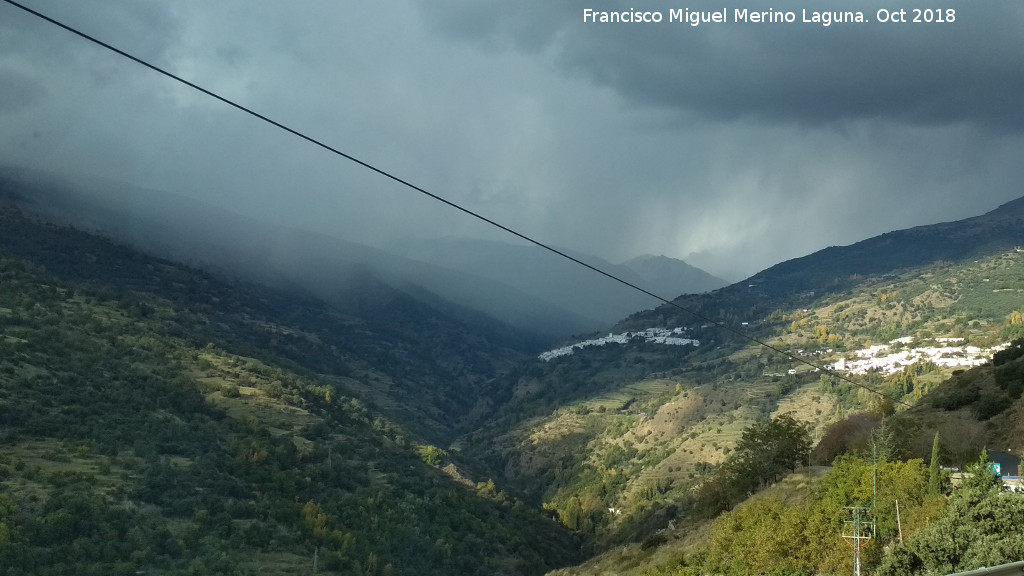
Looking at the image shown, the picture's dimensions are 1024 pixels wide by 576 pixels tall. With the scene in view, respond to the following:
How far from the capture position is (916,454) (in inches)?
1812

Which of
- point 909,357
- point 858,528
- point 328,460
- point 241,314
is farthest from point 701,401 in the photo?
point 858,528

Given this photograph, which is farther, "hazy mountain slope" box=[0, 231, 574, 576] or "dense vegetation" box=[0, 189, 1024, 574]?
"hazy mountain slope" box=[0, 231, 574, 576]

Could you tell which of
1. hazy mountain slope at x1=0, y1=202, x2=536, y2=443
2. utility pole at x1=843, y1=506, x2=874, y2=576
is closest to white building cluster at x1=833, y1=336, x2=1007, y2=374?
hazy mountain slope at x1=0, y1=202, x2=536, y2=443

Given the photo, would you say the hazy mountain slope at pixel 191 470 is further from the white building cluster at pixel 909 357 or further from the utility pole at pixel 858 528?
the white building cluster at pixel 909 357

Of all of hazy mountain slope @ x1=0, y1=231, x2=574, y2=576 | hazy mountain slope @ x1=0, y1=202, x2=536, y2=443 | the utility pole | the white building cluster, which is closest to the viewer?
the utility pole

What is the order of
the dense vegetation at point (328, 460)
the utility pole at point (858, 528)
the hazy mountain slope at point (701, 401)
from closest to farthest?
1. the utility pole at point (858, 528)
2. the dense vegetation at point (328, 460)
3. the hazy mountain slope at point (701, 401)

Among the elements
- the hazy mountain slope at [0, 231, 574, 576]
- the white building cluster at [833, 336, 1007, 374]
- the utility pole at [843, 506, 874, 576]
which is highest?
the white building cluster at [833, 336, 1007, 374]

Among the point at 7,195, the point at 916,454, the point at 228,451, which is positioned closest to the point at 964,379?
the point at 916,454

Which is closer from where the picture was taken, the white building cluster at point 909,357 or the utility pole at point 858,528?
the utility pole at point 858,528

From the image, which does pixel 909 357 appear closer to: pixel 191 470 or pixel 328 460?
pixel 328 460

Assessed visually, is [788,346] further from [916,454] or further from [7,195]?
[7,195]

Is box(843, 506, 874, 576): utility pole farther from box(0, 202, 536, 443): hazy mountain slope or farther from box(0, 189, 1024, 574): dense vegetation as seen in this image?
box(0, 202, 536, 443): hazy mountain slope

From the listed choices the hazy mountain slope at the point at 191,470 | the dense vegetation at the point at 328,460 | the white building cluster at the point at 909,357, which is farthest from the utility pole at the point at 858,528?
the white building cluster at the point at 909,357

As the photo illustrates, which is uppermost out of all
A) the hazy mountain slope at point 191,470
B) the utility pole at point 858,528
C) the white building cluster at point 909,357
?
the white building cluster at point 909,357
